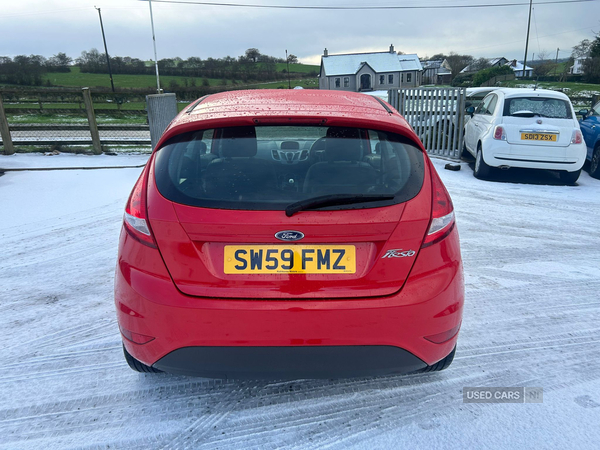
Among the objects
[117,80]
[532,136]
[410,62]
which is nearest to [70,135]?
[532,136]

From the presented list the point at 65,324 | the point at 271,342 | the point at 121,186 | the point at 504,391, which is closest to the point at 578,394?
the point at 504,391

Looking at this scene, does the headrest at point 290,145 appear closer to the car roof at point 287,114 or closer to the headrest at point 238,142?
the car roof at point 287,114

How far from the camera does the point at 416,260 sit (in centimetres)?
200

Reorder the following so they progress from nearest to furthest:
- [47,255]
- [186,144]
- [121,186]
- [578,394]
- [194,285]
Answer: [194,285] → [186,144] → [578,394] → [47,255] → [121,186]

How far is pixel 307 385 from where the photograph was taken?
100.0 inches

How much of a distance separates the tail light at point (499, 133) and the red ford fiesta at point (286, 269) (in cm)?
681

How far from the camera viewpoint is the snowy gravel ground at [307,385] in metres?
2.15

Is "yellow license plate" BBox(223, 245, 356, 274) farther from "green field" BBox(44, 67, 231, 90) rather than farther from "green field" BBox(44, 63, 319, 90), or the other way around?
"green field" BBox(44, 67, 231, 90)

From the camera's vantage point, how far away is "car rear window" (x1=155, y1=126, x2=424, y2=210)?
2.00m

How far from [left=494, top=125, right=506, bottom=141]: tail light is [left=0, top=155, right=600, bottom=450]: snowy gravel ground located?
13.6 ft

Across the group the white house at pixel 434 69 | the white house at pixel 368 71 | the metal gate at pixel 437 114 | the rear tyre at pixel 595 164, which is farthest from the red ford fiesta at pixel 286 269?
the white house at pixel 434 69

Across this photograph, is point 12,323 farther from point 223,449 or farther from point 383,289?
point 383,289

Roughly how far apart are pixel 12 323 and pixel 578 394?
12.0 feet

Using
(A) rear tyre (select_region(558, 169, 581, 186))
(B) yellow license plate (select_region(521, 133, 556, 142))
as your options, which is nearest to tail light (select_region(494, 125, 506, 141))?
(B) yellow license plate (select_region(521, 133, 556, 142))
